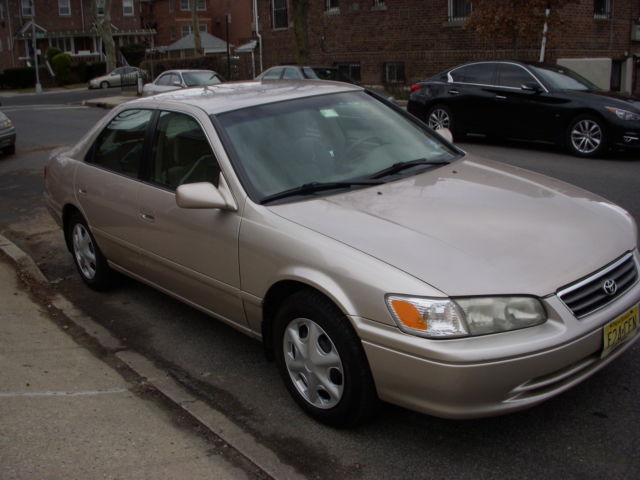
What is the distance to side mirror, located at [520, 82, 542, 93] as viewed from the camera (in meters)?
12.0

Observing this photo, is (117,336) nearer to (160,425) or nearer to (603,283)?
(160,425)

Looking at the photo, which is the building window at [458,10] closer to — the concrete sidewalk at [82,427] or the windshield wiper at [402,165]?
the windshield wiper at [402,165]

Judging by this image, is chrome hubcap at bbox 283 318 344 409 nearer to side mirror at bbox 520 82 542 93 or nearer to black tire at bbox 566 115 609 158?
black tire at bbox 566 115 609 158

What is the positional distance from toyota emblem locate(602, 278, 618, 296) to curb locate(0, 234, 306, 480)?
163cm

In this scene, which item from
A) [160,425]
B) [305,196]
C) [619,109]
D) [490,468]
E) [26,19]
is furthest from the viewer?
[26,19]

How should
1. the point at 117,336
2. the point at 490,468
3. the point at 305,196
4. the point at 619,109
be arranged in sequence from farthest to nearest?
the point at 619,109 < the point at 117,336 < the point at 305,196 < the point at 490,468

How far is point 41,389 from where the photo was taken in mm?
4176

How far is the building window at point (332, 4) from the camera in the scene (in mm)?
26886

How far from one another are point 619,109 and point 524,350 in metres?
9.11

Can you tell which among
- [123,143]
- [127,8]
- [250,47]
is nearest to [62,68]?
[127,8]

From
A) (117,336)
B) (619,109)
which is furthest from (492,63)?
(117,336)

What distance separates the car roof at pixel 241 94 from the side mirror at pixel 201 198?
69cm

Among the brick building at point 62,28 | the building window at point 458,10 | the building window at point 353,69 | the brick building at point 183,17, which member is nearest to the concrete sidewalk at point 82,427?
the building window at point 458,10

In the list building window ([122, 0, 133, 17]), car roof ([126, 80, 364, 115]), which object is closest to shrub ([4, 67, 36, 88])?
building window ([122, 0, 133, 17])
